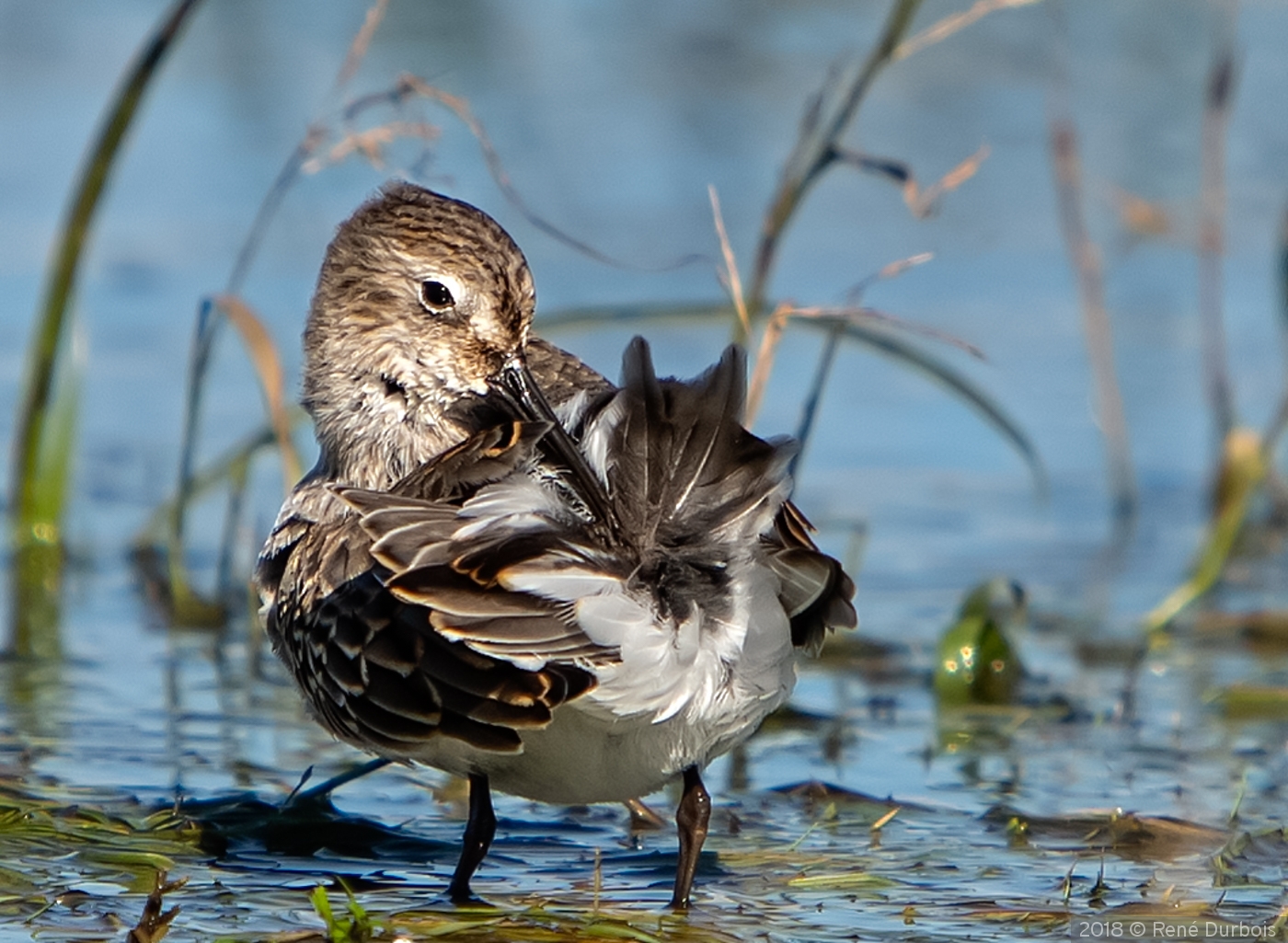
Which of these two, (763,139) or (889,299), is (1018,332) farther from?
(763,139)

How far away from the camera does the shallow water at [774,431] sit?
14.4 feet

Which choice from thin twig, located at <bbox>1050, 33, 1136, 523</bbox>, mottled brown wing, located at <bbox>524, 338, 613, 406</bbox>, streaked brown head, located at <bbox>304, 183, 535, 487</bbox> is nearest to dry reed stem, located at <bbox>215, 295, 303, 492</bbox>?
streaked brown head, located at <bbox>304, 183, 535, 487</bbox>

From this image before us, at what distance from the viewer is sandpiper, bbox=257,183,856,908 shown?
3539 millimetres

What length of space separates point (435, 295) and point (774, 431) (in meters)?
3.58

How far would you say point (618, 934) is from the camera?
384cm

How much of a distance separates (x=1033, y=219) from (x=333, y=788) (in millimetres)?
7599

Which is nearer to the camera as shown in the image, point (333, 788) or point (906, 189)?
point (333, 788)

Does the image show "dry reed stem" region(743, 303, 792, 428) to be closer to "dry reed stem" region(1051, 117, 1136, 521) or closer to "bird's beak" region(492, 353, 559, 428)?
"bird's beak" region(492, 353, 559, 428)

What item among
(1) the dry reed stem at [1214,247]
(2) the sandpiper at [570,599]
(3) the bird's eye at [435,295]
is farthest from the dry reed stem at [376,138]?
(1) the dry reed stem at [1214,247]

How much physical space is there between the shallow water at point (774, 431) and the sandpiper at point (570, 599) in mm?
326

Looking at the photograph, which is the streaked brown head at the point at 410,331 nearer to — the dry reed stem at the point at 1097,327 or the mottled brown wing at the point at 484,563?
the mottled brown wing at the point at 484,563

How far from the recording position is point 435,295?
4.68 metres

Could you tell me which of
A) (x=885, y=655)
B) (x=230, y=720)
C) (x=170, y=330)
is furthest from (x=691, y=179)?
(x=230, y=720)

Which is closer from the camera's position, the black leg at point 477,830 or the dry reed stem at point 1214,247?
the black leg at point 477,830
